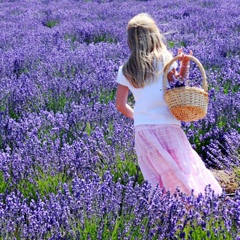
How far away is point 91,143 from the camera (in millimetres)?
3580

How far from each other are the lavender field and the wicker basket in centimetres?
46

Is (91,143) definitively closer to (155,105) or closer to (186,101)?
(155,105)

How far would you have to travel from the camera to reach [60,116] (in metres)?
4.11

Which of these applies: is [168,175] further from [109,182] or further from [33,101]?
[33,101]

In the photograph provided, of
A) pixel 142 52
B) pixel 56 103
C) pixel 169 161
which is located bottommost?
pixel 169 161

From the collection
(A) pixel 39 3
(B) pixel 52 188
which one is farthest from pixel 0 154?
(A) pixel 39 3

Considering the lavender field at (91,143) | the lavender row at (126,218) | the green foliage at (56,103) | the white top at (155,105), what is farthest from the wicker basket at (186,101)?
the green foliage at (56,103)

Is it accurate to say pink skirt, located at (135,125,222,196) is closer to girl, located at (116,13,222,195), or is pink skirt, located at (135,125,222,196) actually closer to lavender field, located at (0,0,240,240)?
girl, located at (116,13,222,195)

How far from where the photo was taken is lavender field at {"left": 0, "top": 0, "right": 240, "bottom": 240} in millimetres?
2531

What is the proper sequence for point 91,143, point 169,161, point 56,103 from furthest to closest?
point 56,103
point 91,143
point 169,161

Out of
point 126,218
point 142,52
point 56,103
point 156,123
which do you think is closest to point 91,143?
point 156,123

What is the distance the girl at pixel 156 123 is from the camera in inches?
128

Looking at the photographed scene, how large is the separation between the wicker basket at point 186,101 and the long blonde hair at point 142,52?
→ 14 cm

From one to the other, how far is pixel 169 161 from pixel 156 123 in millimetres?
250
